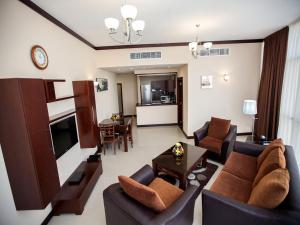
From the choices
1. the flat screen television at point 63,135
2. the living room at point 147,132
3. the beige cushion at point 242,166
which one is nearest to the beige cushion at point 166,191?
the living room at point 147,132

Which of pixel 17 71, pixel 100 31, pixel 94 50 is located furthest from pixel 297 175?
pixel 94 50

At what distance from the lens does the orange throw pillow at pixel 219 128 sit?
11.8 feet

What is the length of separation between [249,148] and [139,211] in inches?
93.2

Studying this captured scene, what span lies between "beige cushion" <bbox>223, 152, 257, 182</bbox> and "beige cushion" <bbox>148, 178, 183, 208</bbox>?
959 millimetres

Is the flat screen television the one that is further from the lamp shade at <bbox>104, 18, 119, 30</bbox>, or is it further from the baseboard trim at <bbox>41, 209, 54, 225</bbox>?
the lamp shade at <bbox>104, 18, 119, 30</bbox>

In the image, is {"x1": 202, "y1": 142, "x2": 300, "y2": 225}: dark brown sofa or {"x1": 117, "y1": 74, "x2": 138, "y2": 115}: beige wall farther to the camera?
{"x1": 117, "y1": 74, "x2": 138, "y2": 115}: beige wall

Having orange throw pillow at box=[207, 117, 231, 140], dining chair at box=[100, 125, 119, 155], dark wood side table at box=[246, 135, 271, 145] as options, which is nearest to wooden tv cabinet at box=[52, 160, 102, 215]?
dining chair at box=[100, 125, 119, 155]

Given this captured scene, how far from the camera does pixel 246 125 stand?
488 cm

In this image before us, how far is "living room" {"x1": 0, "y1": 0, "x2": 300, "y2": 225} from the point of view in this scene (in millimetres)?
1577

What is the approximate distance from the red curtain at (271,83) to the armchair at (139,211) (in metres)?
3.44

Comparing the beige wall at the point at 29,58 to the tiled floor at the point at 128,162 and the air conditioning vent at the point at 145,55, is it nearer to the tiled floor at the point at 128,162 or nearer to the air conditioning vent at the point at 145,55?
the tiled floor at the point at 128,162

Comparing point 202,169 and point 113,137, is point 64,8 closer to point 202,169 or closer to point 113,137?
point 113,137

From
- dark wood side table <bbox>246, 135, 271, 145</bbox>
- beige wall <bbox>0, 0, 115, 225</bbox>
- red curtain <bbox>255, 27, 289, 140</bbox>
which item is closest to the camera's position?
beige wall <bbox>0, 0, 115, 225</bbox>

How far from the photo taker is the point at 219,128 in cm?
369
